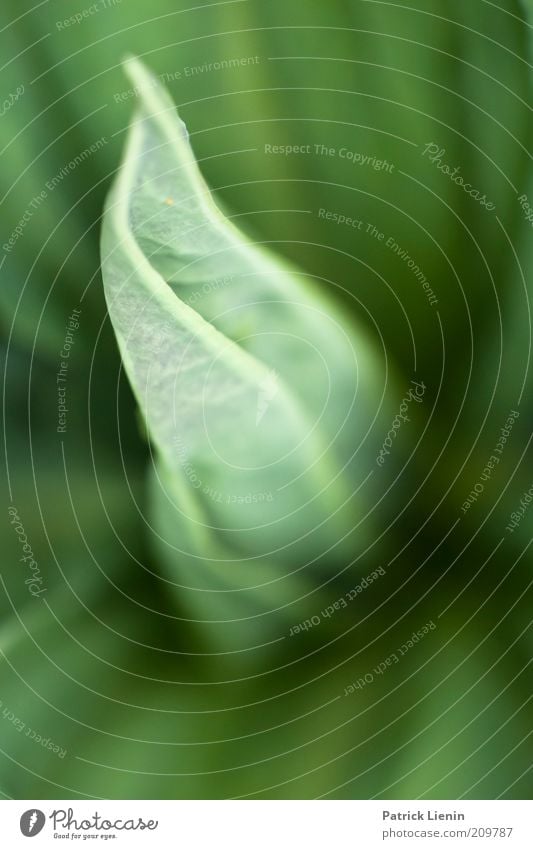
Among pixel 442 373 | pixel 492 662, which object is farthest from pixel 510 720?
pixel 442 373

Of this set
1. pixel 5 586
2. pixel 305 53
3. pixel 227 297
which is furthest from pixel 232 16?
pixel 5 586

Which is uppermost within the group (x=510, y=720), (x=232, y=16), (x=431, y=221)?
(x=232, y=16)

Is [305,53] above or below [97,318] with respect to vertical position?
above

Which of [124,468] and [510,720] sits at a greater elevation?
[124,468]

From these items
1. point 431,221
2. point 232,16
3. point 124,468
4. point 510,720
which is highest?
point 232,16

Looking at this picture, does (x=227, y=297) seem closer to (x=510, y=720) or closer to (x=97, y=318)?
(x=97, y=318)

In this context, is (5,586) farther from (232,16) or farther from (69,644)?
(232,16)
